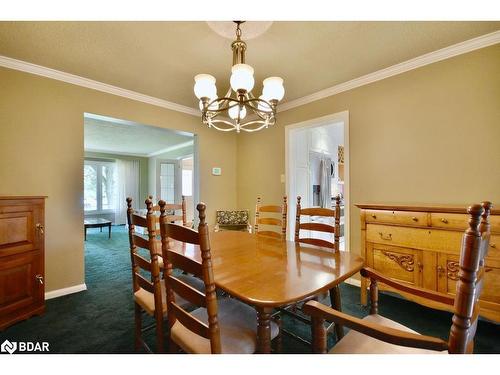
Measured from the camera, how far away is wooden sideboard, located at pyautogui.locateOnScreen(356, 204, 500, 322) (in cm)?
168

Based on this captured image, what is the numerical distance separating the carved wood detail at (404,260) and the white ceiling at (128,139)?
3080 mm

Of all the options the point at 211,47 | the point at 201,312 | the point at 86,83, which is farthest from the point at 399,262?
the point at 86,83

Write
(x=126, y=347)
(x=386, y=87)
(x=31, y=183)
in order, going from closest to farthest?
(x=126, y=347), (x=31, y=183), (x=386, y=87)

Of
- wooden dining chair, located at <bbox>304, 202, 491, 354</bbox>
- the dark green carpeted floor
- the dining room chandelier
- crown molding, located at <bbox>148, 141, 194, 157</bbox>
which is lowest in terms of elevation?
the dark green carpeted floor

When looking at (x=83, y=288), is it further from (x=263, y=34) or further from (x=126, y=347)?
(x=263, y=34)

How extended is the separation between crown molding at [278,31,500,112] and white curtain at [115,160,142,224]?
245 inches

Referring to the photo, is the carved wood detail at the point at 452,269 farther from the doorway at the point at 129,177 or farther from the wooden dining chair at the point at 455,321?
the doorway at the point at 129,177

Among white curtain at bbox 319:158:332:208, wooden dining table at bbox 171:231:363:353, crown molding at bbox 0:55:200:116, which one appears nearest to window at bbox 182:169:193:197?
crown molding at bbox 0:55:200:116

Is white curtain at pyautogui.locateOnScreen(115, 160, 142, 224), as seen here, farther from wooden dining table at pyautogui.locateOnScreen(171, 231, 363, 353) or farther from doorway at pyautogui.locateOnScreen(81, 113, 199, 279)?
wooden dining table at pyautogui.locateOnScreen(171, 231, 363, 353)

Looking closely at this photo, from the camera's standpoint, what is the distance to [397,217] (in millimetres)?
Answer: 2057

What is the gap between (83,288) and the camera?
2.66m
